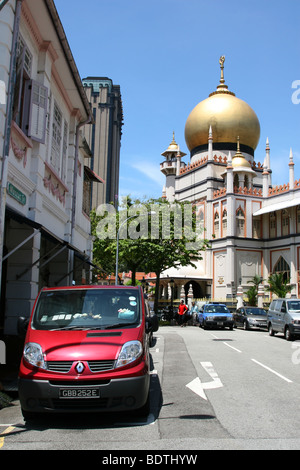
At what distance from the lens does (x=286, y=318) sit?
66.1 feet

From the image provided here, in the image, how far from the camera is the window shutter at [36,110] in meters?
12.2

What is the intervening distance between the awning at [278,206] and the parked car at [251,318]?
1986 centimetres

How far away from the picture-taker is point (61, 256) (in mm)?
Result: 18031

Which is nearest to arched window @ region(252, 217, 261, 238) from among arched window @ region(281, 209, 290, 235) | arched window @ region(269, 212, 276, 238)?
arched window @ region(269, 212, 276, 238)

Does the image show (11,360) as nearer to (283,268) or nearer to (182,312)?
(182,312)

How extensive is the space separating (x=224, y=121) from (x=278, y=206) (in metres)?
14.8

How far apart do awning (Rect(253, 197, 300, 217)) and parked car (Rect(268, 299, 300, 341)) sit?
26.6 meters

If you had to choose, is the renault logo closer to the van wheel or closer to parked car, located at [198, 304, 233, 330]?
the van wheel

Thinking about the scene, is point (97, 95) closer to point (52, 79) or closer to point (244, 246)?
point (244, 246)

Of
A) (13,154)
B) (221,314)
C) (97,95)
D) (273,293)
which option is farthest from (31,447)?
(97,95)

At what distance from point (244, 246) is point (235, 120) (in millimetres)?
16503

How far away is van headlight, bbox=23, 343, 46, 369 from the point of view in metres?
6.31

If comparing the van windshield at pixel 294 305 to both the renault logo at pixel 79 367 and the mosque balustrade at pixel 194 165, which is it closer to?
the renault logo at pixel 79 367
